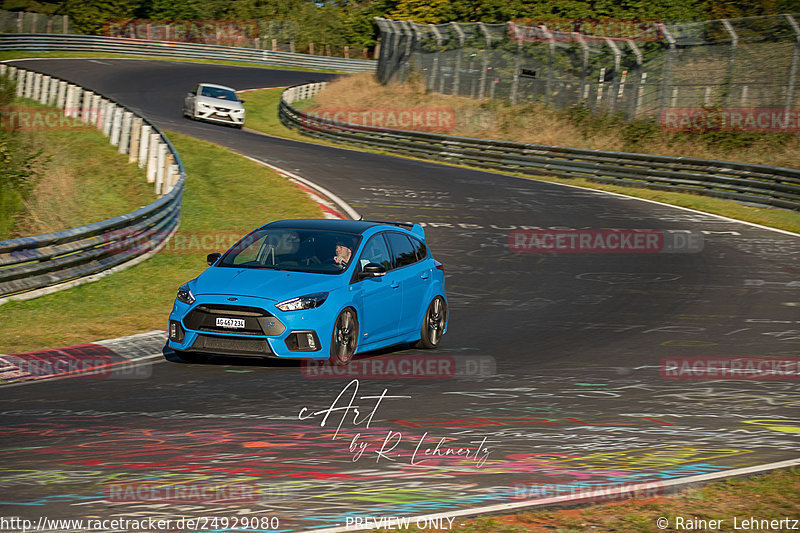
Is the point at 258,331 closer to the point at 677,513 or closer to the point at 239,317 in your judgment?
the point at 239,317

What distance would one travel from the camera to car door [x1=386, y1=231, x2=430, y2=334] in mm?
11781

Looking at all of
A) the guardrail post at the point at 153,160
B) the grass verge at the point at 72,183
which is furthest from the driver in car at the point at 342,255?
the guardrail post at the point at 153,160

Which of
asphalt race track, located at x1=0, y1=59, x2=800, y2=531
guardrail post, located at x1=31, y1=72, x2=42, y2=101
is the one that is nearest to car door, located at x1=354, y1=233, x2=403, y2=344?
asphalt race track, located at x1=0, y1=59, x2=800, y2=531

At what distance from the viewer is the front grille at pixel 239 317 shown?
10.2 metres

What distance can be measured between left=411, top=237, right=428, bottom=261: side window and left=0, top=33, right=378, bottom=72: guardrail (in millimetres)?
54924

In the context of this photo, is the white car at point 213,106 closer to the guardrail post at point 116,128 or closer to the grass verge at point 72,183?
the grass verge at point 72,183

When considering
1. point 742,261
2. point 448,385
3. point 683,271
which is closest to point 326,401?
point 448,385

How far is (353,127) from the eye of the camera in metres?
41.7

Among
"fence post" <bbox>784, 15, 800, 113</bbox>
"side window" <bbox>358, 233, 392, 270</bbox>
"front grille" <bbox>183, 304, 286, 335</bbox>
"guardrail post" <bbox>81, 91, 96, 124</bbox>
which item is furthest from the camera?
"guardrail post" <bbox>81, 91, 96, 124</bbox>

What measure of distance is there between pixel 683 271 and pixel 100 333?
10517mm

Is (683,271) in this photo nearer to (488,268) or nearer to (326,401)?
(488,268)

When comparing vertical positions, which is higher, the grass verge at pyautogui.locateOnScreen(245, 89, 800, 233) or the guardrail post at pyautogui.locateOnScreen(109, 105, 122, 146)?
the guardrail post at pyautogui.locateOnScreen(109, 105, 122, 146)

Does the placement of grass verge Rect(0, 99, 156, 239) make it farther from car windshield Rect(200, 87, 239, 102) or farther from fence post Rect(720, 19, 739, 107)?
fence post Rect(720, 19, 739, 107)

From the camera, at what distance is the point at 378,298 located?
1128 cm
